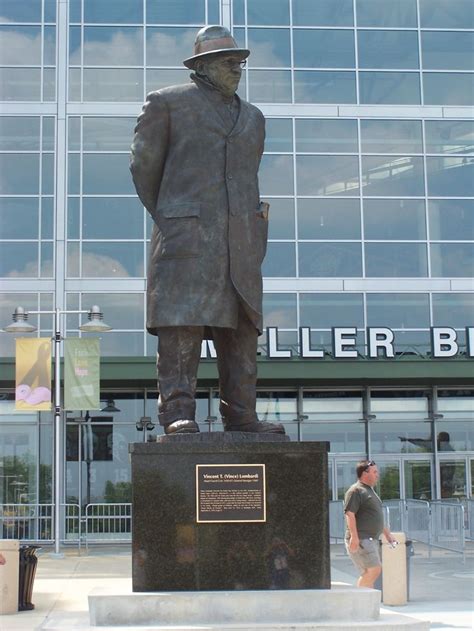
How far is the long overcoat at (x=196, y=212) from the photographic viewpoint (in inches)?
310

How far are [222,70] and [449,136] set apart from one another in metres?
24.1

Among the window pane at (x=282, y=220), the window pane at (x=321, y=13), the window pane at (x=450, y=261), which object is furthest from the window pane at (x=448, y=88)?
the window pane at (x=282, y=220)

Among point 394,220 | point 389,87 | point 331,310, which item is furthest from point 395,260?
point 389,87

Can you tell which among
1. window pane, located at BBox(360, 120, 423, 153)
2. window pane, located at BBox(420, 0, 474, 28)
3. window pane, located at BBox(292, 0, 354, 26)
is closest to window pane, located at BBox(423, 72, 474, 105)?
window pane, located at BBox(360, 120, 423, 153)

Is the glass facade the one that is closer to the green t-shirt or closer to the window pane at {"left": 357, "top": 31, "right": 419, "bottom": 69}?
the window pane at {"left": 357, "top": 31, "right": 419, "bottom": 69}

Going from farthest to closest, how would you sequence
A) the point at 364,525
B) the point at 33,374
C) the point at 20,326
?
the point at 33,374
the point at 20,326
the point at 364,525

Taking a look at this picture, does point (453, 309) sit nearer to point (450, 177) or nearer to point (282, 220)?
point (450, 177)

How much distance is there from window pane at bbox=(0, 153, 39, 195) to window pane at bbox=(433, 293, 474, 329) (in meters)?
11.7

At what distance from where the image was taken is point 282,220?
99.8 feet

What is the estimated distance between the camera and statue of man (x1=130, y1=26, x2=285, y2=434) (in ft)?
25.8

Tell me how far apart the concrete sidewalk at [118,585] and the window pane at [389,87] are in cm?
1273

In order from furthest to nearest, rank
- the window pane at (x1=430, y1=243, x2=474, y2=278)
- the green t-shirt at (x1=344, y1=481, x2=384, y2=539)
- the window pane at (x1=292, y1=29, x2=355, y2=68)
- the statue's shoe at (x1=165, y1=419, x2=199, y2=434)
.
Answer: the window pane at (x1=292, y1=29, x2=355, y2=68), the window pane at (x1=430, y1=243, x2=474, y2=278), the green t-shirt at (x1=344, y1=481, x2=384, y2=539), the statue's shoe at (x1=165, y1=419, x2=199, y2=434)

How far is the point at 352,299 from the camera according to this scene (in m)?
30.0

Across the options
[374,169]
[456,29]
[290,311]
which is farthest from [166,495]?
[456,29]
